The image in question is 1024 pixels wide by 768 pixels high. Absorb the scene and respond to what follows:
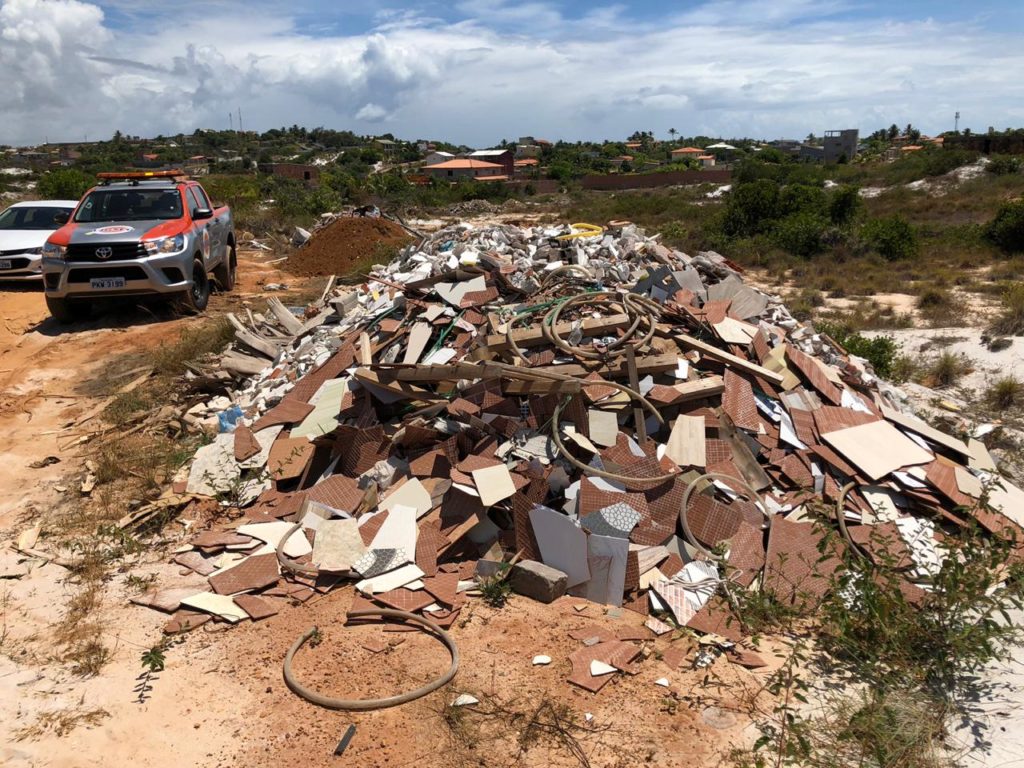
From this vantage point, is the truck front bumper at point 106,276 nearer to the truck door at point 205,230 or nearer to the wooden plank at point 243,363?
the truck door at point 205,230

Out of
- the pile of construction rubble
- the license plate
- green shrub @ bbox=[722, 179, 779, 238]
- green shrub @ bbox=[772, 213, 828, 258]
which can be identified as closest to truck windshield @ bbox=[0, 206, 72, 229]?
the license plate

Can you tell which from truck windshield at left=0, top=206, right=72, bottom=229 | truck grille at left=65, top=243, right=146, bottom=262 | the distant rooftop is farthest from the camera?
the distant rooftop

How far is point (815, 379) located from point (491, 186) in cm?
4346

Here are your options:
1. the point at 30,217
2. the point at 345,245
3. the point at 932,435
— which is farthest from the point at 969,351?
the point at 30,217

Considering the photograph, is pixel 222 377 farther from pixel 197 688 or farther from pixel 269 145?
pixel 269 145

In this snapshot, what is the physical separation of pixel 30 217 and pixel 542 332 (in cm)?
1212

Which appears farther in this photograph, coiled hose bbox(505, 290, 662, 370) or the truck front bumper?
the truck front bumper

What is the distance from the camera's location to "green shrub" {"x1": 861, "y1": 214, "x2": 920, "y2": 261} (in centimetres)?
1933

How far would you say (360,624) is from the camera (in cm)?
Result: 439

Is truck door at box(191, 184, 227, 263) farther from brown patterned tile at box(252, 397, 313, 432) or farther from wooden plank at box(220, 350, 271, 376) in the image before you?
brown patterned tile at box(252, 397, 313, 432)

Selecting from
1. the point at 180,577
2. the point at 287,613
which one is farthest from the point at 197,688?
the point at 180,577

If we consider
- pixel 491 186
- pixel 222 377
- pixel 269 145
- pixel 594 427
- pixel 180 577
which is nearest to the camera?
pixel 180 577

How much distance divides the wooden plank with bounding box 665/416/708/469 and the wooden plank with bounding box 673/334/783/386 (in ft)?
2.80

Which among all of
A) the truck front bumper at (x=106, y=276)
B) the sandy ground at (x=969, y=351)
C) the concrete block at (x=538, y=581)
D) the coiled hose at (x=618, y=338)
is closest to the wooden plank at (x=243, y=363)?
the truck front bumper at (x=106, y=276)
